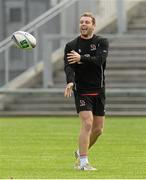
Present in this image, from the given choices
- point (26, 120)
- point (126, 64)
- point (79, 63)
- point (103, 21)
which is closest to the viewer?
point (79, 63)

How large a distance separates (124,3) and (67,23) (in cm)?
223

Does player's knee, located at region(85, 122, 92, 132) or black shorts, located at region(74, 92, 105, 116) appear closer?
player's knee, located at region(85, 122, 92, 132)

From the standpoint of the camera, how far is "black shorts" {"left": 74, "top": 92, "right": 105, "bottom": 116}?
1206cm

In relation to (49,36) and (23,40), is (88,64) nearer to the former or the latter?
(23,40)

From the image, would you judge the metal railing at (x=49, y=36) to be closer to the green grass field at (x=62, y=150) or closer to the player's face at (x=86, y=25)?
the green grass field at (x=62, y=150)

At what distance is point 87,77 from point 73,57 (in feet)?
1.39

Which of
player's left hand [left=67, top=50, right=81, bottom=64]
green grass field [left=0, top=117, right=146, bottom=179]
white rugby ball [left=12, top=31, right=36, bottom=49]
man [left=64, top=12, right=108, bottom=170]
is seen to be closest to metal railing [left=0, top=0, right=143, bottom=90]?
green grass field [left=0, top=117, right=146, bottom=179]

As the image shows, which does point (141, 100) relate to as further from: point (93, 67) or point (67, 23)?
point (93, 67)

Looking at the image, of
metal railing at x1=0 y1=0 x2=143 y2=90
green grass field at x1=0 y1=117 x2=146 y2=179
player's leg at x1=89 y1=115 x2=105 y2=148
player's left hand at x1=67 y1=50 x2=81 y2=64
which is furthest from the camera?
metal railing at x1=0 y1=0 x2=143 y2=90

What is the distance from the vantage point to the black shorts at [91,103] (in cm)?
1206

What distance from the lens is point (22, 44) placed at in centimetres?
1308

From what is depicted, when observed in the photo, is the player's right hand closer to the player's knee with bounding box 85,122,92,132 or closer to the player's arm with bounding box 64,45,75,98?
the player's arm with bounding box 64,45,75,98

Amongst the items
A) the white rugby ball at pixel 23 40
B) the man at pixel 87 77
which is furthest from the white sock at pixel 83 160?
the white rugby ball at pixel 23 40

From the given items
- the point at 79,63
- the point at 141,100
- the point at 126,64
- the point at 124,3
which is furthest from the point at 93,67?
the point at 124,3
